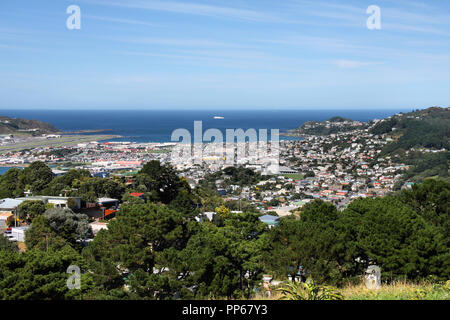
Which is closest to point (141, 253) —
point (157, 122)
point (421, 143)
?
point (421, 143)

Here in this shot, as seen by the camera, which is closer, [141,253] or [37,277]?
[37,277]

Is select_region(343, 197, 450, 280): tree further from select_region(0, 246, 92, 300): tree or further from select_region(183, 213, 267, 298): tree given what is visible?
select_region(0, 246, 92, 300): tree

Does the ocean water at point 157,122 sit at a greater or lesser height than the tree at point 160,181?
greater

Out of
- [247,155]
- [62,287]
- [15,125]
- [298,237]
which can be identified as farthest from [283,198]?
[15,125]

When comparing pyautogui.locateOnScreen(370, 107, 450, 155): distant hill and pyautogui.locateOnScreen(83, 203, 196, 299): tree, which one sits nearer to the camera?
pyautogui.locateOnScreen(83, 203, 196, 299): tree

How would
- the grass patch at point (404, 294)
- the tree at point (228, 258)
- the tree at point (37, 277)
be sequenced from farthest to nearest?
1. the tree at point (228, 258)
2. the tree at point (37, 277)
3. the grass patch at point (404, 294)

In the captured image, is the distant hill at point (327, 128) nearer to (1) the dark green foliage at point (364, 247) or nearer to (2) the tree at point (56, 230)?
(2) the tree at point (56, 230)

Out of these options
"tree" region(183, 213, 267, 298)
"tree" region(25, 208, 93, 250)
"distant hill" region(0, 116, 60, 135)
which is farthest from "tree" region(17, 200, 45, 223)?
"distant hill" region(0, 116, 60, 135)

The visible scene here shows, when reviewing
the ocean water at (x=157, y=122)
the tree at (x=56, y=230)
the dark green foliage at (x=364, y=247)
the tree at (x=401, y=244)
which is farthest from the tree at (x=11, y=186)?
the ocean water at (x=157, y=122)

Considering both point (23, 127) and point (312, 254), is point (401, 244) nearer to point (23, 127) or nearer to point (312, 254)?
point (312, 254)

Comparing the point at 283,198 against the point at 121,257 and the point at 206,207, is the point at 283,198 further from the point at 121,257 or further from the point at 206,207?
the point at 121,257

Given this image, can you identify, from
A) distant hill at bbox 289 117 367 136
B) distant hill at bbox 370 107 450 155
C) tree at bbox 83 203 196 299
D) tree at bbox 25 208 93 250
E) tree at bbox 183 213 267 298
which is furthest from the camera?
distant hill at bbox 289 117 367 136

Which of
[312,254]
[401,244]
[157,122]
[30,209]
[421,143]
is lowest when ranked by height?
[30,209]
